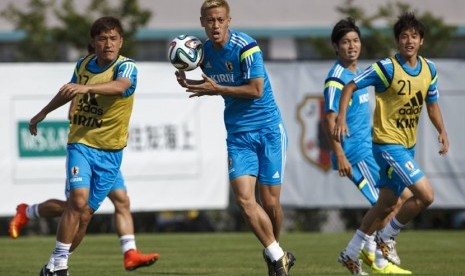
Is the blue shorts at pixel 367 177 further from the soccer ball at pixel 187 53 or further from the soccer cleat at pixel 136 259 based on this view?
the soccer ball at pixel 187 53

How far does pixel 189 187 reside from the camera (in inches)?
785

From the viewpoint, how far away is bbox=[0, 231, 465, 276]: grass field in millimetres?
12523

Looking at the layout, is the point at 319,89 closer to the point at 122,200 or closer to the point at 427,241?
the point at 427,241

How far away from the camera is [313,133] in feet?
66.0

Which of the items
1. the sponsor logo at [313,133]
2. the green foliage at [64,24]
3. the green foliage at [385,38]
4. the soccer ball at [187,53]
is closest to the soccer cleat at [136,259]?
the soccer ball at [187,53]

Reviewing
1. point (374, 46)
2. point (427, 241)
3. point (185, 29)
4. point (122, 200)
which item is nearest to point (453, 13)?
point (185, 29)

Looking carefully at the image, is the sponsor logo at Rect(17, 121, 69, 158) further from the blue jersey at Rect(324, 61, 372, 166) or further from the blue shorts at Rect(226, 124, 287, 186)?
the blue shorts at Rect(226, 124, 287, 186)

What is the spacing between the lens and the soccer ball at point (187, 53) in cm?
1065

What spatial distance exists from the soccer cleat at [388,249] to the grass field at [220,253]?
32 cm

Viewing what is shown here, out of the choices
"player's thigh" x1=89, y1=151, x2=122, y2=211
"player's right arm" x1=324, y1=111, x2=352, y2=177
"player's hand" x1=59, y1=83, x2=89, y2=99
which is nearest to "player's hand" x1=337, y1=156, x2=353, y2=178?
"player's right arm" x1=324, y1=111, x2=352, y2=177

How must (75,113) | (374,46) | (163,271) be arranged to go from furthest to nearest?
1. (374,46)
2. (163,271)
3. (75,113)

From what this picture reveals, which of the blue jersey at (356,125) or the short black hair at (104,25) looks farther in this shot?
the blue jersey at (356,125)

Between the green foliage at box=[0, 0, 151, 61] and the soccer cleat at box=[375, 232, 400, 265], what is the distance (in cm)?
1365

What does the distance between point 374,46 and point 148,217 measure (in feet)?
20.3
